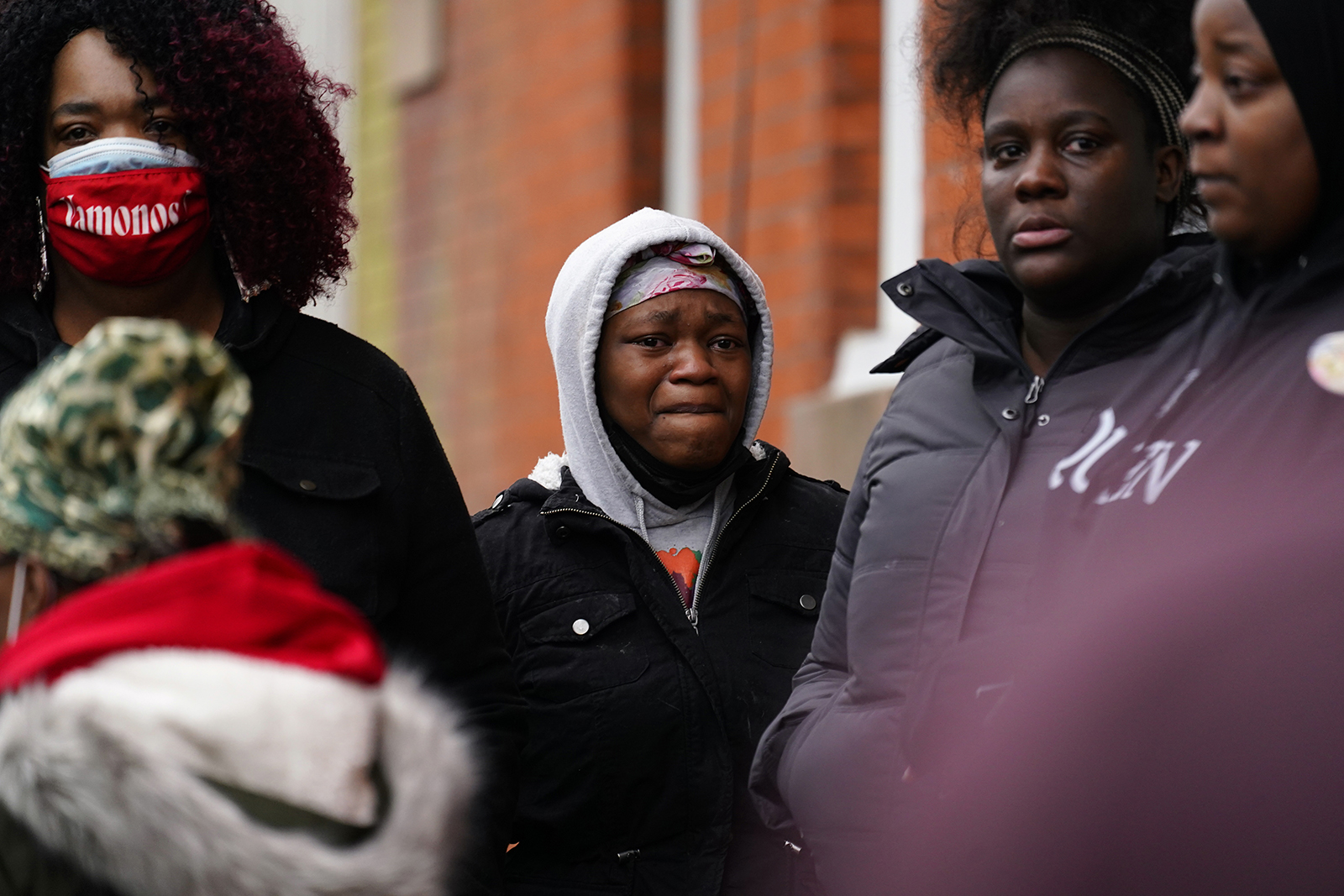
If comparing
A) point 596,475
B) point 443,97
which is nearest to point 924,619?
point 596,475

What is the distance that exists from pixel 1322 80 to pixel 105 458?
1324 millimetres

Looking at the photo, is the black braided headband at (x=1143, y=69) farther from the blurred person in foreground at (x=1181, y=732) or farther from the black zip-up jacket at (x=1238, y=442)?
the blurred person in foreground at (x=1181, y=732)

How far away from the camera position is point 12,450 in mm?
1904

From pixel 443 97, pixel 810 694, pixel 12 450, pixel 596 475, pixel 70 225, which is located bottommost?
pixel 810 694

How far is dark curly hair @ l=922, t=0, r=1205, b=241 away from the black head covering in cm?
74

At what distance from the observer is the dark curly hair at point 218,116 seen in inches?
115

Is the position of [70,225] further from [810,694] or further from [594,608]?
[810,694]

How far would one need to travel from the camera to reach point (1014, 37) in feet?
9.35

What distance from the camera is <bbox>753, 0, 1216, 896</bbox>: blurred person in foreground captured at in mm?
2506

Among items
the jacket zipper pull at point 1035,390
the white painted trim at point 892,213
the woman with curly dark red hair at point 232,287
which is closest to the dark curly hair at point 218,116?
the woman with curly dark red hair at point 232,287

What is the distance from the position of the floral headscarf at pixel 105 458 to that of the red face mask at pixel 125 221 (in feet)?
3.10

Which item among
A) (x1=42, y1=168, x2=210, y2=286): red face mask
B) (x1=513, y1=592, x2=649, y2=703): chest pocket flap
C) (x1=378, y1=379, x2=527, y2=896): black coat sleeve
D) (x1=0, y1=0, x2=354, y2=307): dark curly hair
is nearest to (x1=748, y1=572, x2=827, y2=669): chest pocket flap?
(x1=513, y1=592, x2=649, y2=703): chest pocket flap

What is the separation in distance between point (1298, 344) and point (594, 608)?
1.62 m

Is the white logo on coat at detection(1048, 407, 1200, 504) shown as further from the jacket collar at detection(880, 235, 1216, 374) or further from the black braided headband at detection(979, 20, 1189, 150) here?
the black braided headband at detection(979, 20, 1189, 150)
